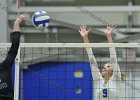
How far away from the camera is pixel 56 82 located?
793cm

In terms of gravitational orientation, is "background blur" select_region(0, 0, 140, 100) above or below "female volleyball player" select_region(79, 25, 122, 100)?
above

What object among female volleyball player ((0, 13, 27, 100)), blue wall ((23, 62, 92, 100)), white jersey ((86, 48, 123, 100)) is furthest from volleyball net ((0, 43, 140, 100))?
female volleyball player ((0, 13, 27, 100))

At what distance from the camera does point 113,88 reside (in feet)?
16.0

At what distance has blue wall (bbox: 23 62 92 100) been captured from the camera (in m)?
7.96

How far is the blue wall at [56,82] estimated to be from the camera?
7.96 m

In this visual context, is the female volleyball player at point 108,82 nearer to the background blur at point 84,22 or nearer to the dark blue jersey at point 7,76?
the dark blue jersey at point 7,76

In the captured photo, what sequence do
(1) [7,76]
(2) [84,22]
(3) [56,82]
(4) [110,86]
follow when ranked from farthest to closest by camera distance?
(2) [84,22] → (3) [56,82] → (4) [110,86] → (1) [7,76]

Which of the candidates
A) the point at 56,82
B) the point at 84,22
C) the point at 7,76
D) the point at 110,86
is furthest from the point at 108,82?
the point at 84,22

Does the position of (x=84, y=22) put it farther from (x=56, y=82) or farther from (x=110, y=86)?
(x=110, y=86)

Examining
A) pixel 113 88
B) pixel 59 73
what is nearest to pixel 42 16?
pixel 113 88

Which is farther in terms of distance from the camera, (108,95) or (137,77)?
(137,77)

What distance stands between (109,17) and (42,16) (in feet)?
11.0

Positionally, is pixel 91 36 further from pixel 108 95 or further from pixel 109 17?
pixel 108 95

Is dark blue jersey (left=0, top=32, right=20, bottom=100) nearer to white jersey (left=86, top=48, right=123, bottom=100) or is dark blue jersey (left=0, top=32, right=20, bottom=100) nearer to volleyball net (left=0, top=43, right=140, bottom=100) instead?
white jersey (left=86, top=48, right=123, bottom=100)
